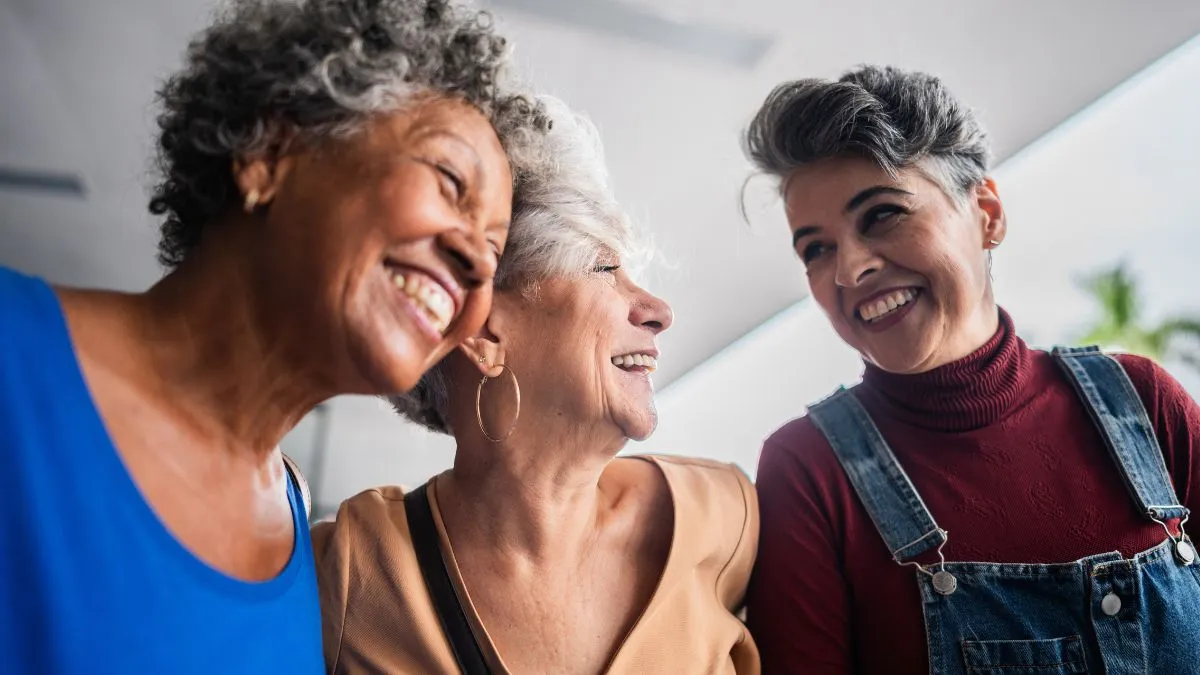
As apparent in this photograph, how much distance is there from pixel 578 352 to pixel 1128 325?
8009 mm

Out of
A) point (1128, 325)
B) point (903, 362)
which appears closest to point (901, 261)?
point (903, 362)

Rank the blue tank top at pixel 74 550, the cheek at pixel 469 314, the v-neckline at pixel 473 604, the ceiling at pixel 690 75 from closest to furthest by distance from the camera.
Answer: the blue tank top at pixel 74 550
the cheek at pixel 469 314
the v-neckline at pixel 473 604
the ceiling at pixel 690 75

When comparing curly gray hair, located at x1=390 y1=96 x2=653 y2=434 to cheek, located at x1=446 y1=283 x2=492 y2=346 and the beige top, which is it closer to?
the beige top

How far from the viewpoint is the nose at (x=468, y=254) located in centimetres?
96

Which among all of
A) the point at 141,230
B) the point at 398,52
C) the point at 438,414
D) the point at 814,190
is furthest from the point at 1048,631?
the point at 141,230

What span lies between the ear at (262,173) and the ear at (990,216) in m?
1.25

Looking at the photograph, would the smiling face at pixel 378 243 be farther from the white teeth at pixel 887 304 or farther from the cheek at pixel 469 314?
the white teeth at pixel 887 304

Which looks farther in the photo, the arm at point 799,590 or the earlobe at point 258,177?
the arm at point 799,590

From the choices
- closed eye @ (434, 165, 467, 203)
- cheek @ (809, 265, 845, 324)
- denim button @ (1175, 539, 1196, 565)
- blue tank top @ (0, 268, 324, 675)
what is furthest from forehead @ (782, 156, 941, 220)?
blue tank top @ (0, 268, 324, 675)

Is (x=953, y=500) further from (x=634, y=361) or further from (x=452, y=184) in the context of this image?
(x=452, y=184)

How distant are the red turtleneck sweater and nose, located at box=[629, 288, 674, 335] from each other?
369mm

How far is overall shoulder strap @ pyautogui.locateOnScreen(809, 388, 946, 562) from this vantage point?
1.43 m

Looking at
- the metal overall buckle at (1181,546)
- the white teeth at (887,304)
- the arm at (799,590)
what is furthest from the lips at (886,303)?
the metal overall buckle at (1181,546)

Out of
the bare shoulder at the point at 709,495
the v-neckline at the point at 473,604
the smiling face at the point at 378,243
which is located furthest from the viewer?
the bare shoulder at the point at 709,495
